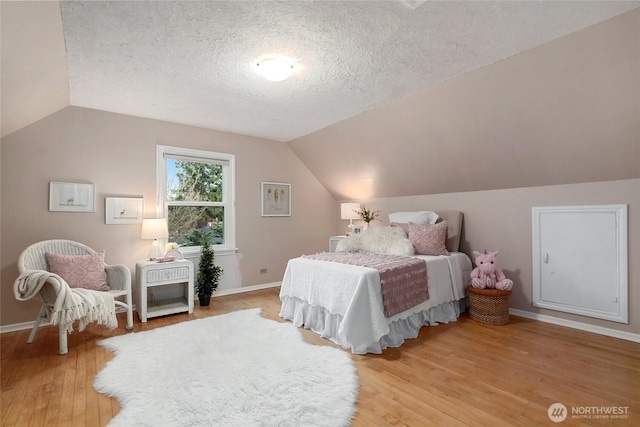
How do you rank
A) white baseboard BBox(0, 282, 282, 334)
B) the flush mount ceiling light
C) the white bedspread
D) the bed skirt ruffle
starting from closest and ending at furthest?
the flush mount ceiling light
the white bedspread
the bed skirt ruffle
white baseboard BBox(0, 282, 282, 334)

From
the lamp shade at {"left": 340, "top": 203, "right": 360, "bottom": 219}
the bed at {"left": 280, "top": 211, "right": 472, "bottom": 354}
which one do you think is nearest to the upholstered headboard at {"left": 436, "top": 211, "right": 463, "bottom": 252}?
the bed at {"left": 280, "top": 211, "right": 472, "bottom": 354}

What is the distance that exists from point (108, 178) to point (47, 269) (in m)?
1.17

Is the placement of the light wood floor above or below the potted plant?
below

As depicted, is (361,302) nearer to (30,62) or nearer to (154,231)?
(154,231)

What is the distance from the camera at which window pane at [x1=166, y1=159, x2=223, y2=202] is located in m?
4.22

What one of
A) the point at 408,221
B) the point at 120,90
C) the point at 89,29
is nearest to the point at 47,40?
the point at 89,29

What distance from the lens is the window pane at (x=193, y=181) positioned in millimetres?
4223

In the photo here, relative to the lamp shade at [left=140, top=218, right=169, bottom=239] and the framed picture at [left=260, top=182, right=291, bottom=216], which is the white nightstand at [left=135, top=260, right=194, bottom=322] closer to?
the lamp shade at [left=140, top=218, right=169, bottom=239]

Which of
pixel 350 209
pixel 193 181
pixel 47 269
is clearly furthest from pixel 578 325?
pixel 47 269

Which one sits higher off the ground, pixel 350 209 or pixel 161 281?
pixel 350 209

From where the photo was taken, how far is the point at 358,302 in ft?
8.42

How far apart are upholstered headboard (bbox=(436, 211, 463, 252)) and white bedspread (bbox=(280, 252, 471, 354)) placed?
0.25 metres

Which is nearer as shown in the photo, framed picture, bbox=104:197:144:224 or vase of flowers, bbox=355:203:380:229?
framed picture, bbox=104:197:144:224

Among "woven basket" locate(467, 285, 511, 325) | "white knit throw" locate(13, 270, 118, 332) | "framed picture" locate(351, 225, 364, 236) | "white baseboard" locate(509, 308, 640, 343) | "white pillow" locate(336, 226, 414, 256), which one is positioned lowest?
"white baseboard" locate(509, 308, 640, 343)
